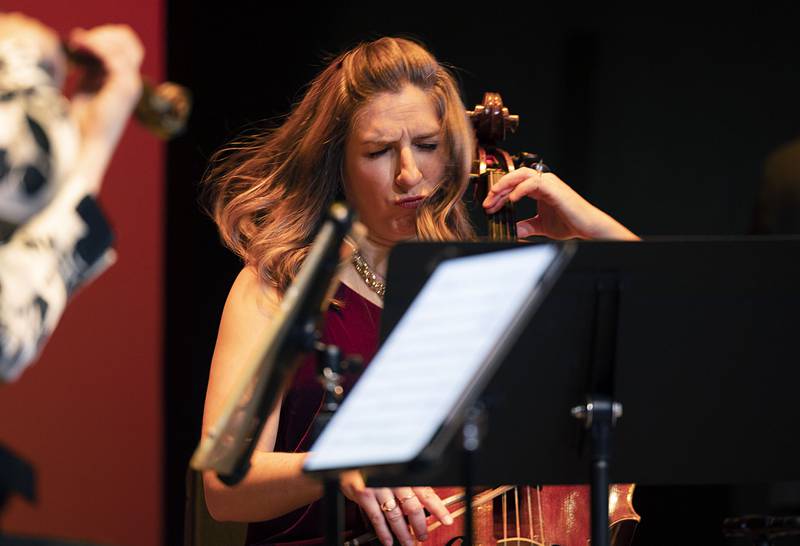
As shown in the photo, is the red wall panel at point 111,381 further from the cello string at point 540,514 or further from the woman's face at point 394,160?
the cello string at point 540,514

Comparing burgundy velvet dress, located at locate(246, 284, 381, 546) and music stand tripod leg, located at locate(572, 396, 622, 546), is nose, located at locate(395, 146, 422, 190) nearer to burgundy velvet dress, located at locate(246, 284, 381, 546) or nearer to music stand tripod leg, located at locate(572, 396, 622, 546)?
burgundy velvet dress, located at locate(246, 284, 381, 546)

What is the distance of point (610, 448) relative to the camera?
1339 millimetres

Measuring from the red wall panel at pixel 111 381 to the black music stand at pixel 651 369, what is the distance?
1264 mm

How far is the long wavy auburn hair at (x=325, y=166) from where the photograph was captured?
190 centimetres

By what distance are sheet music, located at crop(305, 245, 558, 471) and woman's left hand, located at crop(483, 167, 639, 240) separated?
2.30 ft

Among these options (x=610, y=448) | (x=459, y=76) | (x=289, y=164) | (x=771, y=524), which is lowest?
(x=771, y=524)

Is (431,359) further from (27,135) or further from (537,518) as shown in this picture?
(537,518)

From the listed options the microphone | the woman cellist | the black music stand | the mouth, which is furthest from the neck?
the microphone

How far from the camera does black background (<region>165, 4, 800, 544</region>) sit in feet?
8.43

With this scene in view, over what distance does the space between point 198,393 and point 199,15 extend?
0.79m

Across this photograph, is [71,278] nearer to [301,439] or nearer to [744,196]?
[301,439]

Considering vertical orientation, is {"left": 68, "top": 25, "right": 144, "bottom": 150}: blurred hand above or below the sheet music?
above

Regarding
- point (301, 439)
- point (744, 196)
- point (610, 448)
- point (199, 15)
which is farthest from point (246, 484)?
point (744, 196)

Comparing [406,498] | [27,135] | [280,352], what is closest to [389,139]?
[406,498]
